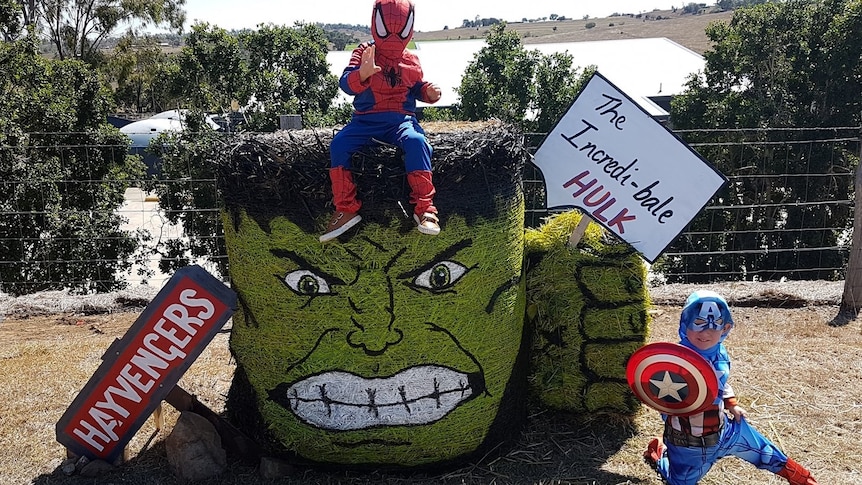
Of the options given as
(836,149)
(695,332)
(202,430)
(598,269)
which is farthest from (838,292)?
(202,430)

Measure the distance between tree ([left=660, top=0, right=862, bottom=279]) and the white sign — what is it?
7063 mm

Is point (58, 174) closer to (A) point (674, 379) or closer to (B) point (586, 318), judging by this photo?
(B) point (586, 318)

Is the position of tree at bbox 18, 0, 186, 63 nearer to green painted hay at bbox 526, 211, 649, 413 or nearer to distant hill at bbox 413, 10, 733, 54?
distant hill at bbox 413, 10, 733, 54

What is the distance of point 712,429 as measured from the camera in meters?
3.23

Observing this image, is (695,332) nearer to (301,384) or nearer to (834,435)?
(834,435)

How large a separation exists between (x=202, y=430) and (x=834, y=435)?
3550 mm

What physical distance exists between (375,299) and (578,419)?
1.59 metres

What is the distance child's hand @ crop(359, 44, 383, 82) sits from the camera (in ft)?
10.2

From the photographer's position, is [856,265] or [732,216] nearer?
[856,265]

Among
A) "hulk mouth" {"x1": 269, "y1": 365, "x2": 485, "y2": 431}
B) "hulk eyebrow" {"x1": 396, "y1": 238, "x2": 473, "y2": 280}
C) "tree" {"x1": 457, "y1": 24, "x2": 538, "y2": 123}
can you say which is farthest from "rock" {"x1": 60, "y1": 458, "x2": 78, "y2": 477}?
"tree" {"x1": 457, "y1": 24, "x2": 538, "y2": 123}

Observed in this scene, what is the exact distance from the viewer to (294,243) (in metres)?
3.31

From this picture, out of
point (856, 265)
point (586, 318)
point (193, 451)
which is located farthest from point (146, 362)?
point (856, 265)

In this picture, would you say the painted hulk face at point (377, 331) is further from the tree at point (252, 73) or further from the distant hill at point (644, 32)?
the distant hill at point (644, 32)

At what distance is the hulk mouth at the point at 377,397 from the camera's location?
3.41 metres
